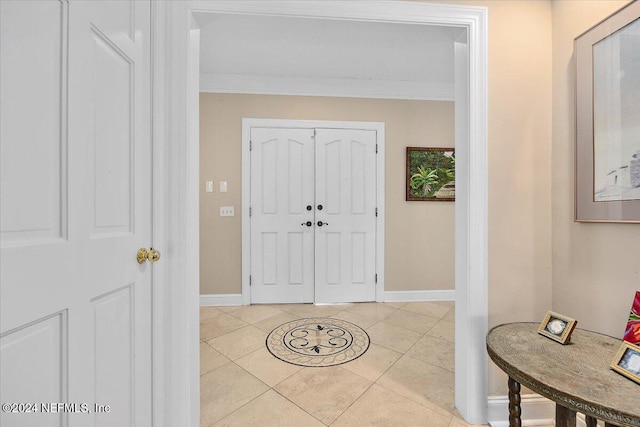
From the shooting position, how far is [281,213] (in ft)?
10.3

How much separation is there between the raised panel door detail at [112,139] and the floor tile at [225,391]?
116cm

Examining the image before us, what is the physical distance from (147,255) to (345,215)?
2356 mm

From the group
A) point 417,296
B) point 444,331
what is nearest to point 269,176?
point 417,296

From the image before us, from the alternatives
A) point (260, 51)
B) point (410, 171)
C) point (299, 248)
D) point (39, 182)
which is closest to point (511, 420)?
point (39, 182)

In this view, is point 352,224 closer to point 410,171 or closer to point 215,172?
point 410,171

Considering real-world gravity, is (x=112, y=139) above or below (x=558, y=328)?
above

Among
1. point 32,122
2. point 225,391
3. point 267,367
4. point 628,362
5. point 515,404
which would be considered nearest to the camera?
point 32,122

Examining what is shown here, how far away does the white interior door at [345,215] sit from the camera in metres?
3.16

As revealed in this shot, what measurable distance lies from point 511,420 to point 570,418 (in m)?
0.21

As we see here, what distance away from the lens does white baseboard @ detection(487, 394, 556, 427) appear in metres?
1.40

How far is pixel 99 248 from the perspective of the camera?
0.85 m

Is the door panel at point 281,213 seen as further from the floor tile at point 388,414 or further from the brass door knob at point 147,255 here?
the brass door knob at point 147,255

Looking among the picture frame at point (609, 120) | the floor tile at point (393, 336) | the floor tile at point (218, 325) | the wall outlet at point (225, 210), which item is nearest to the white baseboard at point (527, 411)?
the floor tile at point (393, 336)

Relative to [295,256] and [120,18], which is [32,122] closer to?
[120,18]
